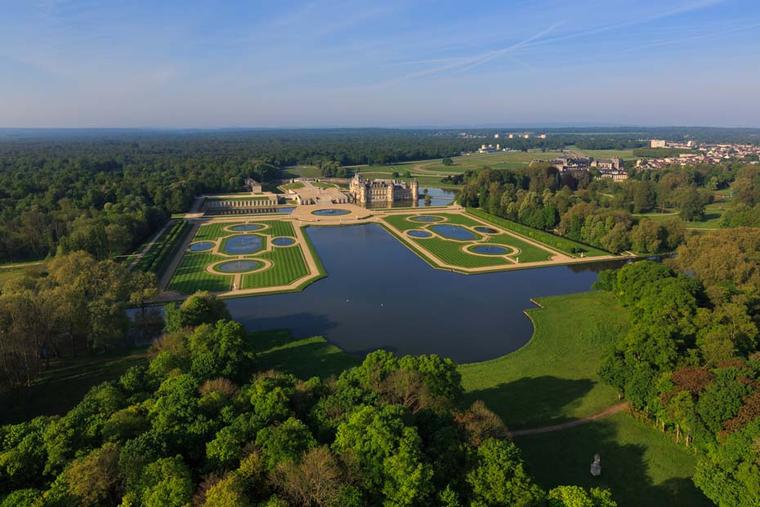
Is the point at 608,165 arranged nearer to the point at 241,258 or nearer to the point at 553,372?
the point at 241,258

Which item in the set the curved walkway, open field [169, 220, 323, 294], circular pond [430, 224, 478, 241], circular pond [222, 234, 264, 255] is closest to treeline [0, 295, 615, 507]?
the curved walkway

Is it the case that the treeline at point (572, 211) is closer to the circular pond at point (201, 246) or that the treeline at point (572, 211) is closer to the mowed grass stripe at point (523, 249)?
the mowed grass stripe at point (523, 249)

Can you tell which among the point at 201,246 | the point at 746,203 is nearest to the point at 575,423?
the point at 201,246

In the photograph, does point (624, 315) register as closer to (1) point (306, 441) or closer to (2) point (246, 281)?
(1) point (306, 441)

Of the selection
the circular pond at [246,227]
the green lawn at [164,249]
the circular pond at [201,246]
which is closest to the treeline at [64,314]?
the green lawn at [164,249]

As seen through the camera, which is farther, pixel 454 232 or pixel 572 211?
pixel 454 232

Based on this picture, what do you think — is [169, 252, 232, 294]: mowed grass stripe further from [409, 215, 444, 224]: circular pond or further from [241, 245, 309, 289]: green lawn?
[409, 215, 444, 224]: circular pond
